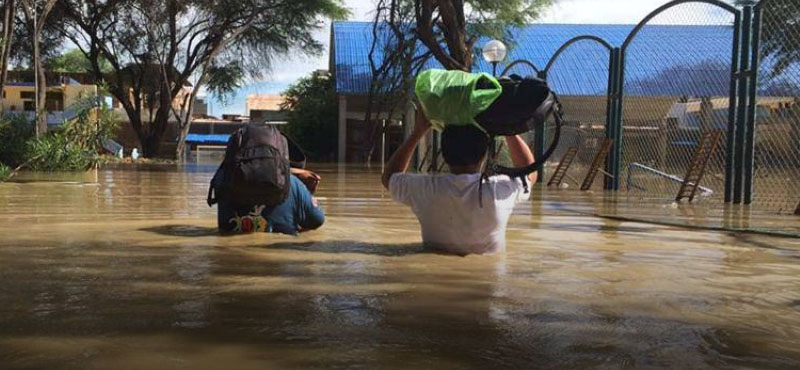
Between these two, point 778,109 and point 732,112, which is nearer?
point 778,109

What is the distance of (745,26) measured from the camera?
32.8 ft

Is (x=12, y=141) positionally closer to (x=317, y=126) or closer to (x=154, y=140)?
(x=154, y=140)

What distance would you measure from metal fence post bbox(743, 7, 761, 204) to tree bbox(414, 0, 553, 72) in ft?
26.0

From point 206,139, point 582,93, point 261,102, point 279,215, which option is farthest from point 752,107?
point 261,102

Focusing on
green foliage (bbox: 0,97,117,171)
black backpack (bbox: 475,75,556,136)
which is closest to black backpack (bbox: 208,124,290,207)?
black backpack (bbox: 475,75,556,136)

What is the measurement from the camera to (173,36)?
1185 inches

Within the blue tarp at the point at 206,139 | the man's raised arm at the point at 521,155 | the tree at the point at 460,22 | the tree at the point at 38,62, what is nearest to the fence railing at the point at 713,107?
the tree at the point at 460,22

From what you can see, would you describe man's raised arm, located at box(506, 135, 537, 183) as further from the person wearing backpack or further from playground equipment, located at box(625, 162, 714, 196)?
playground equipment, located at box(625, 162, 714, 196)

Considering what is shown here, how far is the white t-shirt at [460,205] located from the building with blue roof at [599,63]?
720 cm

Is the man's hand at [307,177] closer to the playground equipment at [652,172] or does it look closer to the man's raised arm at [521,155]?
the man's raised arm at [521,155]

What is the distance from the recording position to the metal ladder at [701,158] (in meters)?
10.4

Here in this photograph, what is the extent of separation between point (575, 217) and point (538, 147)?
846 centimetres

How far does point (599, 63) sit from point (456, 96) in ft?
54.7

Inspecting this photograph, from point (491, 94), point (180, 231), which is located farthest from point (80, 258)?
point (491, 94)
